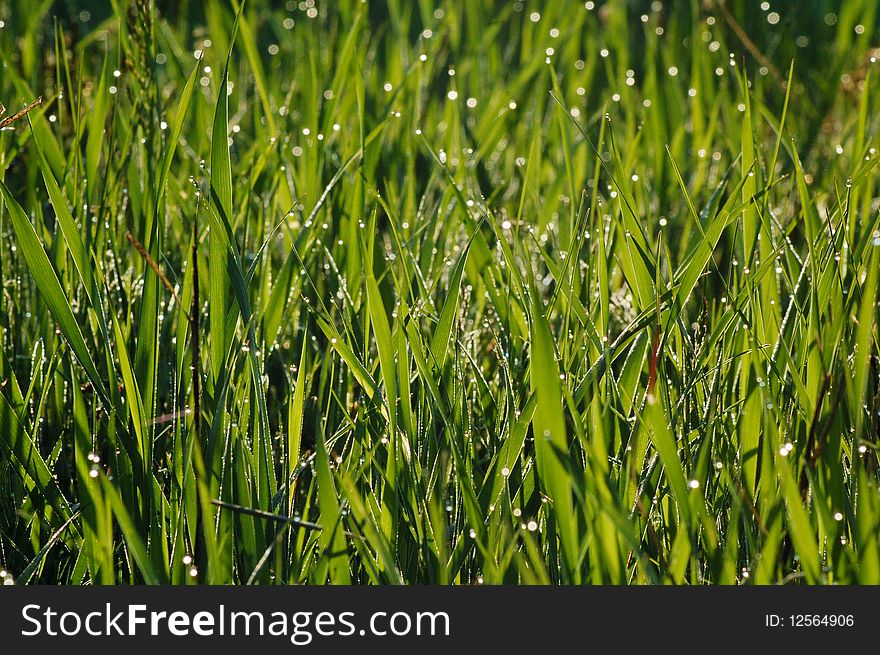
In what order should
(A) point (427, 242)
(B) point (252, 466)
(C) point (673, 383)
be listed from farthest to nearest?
(A) point (427, 242)
(C) point (673, 383)
(B) point (252, 466)

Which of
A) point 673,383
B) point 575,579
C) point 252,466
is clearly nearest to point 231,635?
point 252,466

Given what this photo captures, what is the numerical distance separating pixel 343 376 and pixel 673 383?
0.36 metres

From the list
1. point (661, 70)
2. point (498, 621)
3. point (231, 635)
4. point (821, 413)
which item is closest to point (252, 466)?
point (231, 635)

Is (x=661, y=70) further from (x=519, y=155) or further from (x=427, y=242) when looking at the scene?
(x=427, y=242)

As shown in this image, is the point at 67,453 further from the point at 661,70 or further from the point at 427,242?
the point at 661,70

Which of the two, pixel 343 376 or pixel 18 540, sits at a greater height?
pixel 343 376

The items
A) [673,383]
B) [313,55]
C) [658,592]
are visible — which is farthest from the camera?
[313,55]

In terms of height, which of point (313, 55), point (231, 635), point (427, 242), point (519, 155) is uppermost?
point (313, 55)

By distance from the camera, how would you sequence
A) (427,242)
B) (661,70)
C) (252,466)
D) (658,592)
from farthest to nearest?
(661,70), (427,242), (252,466), (658,592)

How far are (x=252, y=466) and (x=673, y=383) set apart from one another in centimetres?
44

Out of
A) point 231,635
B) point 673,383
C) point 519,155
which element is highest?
point 519,155

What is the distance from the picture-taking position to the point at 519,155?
160 centimetres

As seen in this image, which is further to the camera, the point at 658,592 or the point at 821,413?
the point at 821,413

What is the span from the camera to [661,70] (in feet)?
5.66
